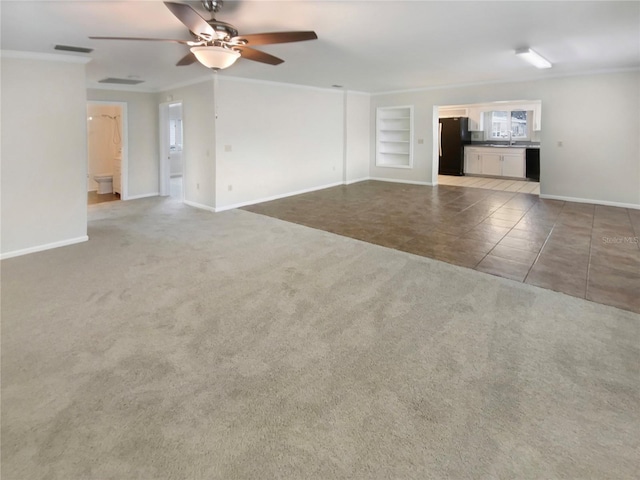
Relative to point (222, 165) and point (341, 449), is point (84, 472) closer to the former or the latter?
point (341, 449)

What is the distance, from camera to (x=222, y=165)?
6699mm

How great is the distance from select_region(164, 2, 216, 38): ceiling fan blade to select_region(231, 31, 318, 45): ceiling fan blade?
0.29 m

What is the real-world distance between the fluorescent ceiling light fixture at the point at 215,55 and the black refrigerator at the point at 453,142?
31.1 ft

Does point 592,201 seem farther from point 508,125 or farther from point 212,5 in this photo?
point 212,5

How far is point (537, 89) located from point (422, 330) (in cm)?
668

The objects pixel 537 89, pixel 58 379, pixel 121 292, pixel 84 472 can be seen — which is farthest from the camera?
pixel 537 89

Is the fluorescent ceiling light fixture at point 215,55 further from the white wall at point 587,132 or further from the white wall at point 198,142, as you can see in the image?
the white wall at point 587,132

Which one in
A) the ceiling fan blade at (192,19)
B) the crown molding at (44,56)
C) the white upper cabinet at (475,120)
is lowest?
the ceiling fan blade at (192,19)

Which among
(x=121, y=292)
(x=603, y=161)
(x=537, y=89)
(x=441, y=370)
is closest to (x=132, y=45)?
(x=121, y=292)

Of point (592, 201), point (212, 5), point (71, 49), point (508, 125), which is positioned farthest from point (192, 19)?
point (508, 125)

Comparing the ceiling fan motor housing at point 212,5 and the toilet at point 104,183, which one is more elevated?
the ceiling fan motor housing at point 212,5

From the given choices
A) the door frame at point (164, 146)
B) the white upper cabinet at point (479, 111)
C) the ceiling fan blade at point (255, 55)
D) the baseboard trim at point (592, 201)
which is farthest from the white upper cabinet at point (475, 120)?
the ceiling fan blade at point (255, 55)

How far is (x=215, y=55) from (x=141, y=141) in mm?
5596

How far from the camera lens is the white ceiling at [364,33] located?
321 centimetres
